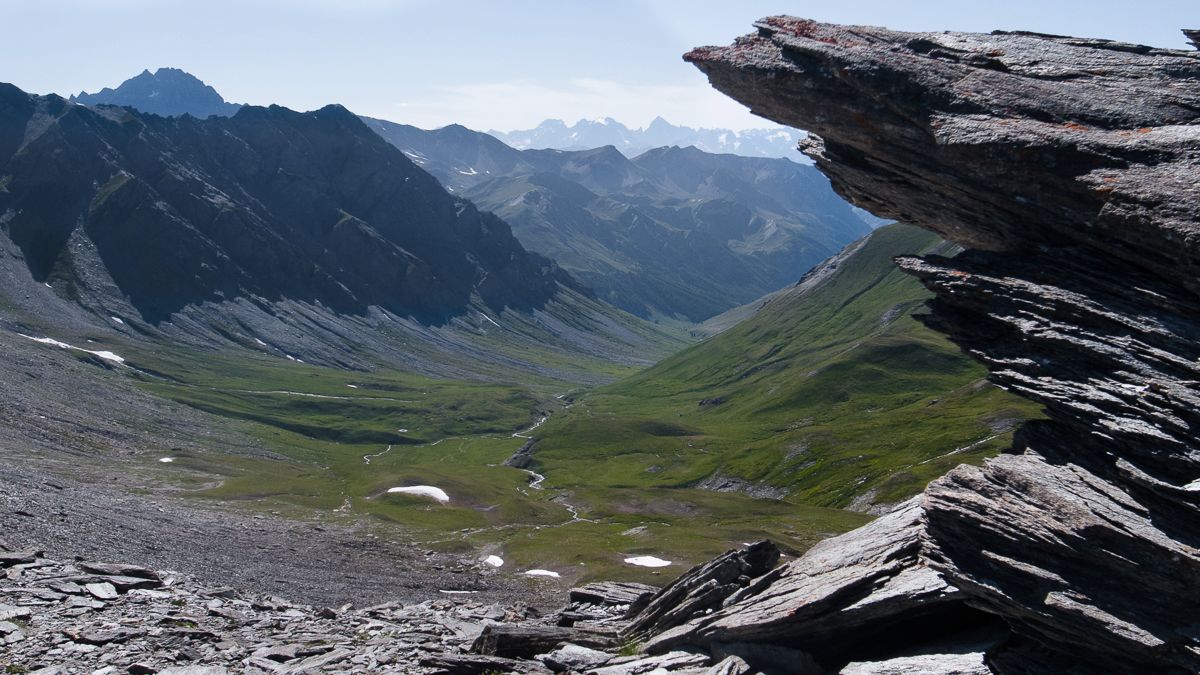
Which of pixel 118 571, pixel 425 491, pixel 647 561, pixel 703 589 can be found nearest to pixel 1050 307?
pixel 703 589

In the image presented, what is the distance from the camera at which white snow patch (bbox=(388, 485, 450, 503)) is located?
438 feet

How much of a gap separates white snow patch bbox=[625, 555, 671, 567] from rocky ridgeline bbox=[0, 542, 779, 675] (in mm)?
42479

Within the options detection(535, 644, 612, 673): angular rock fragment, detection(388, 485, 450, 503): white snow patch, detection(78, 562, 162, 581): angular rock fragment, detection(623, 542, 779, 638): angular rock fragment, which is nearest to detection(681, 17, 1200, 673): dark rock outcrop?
detection(623, 542, 779, 638): angular rock fragment

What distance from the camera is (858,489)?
144 m

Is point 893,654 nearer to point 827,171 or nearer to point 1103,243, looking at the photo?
point 1103,243

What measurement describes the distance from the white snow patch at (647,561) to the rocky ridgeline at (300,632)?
42479 mm

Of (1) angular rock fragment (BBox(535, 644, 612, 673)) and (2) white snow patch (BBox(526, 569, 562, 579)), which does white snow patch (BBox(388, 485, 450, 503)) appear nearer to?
(2) white snow patch (BBox(526, 569, 562, 579))

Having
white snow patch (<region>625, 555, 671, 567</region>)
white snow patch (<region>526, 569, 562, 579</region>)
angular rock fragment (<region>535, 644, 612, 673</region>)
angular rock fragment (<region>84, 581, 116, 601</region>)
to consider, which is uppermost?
angular rock fragment (<region>535, 644, 612, 673</region>)

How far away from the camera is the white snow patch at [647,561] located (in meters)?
87.6

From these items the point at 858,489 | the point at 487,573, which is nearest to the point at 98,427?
the point at 487,573

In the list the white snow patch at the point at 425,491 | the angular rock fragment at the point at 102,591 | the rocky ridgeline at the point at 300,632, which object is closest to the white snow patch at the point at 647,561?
the rocky ridgeline at the point at 300,632

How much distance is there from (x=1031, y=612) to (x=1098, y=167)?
13383 mm

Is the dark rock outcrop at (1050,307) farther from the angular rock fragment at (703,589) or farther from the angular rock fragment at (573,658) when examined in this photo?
the angular rock fragment at (573,658)

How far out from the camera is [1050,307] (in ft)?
87.9
